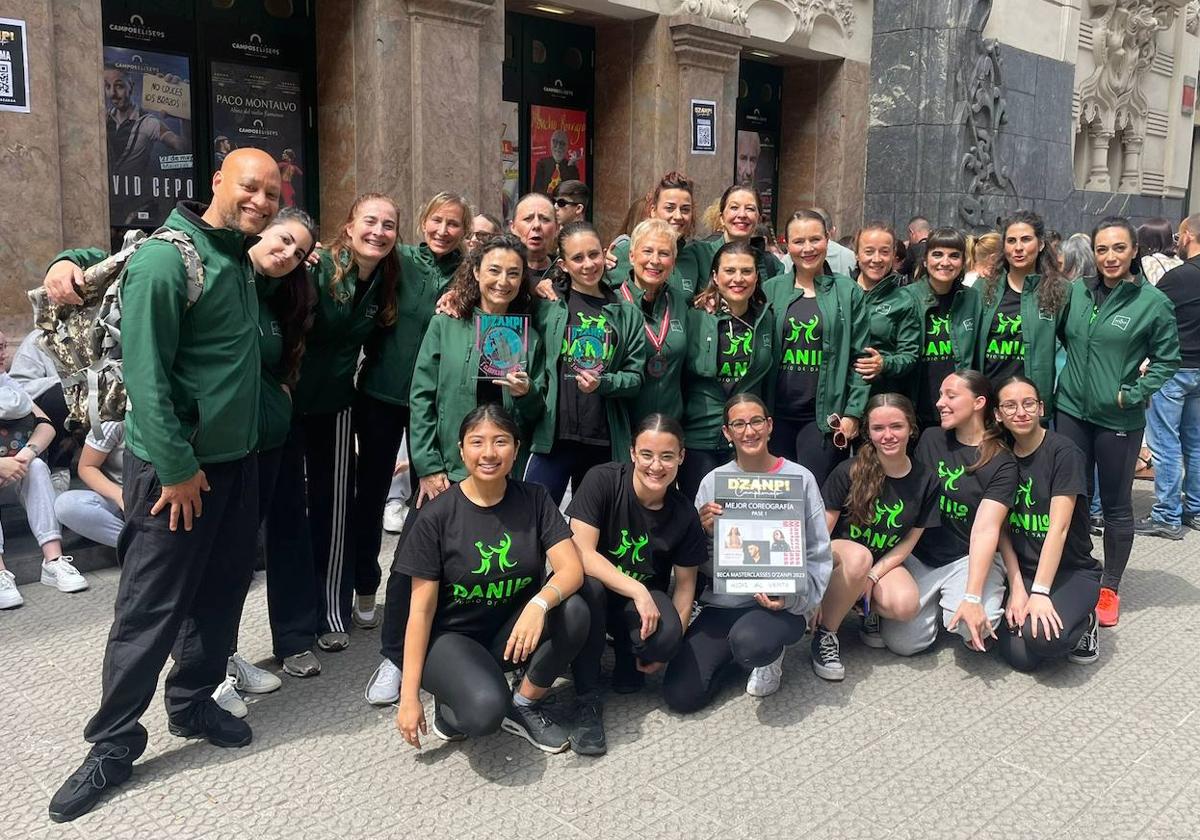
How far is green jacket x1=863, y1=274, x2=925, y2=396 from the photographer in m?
5.47

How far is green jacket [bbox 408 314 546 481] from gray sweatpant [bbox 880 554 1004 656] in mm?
1972

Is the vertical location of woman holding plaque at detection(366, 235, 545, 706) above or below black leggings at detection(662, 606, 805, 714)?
above

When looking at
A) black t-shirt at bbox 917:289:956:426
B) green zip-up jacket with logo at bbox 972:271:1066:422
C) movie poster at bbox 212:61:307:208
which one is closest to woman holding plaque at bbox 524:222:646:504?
black t-shirt at bbox 917:289:956:426

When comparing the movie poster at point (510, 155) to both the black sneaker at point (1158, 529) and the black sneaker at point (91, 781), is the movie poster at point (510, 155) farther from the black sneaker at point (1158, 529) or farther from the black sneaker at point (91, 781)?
the black sneaker at point (91, 781)

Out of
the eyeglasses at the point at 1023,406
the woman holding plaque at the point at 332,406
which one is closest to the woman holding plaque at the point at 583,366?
the woman holding plaque at the point at 332,406

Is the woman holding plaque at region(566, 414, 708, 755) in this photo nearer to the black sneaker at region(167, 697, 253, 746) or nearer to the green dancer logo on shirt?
the green dancer logo on shirt

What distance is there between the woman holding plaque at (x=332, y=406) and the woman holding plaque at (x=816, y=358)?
75.0 inches

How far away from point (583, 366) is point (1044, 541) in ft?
7.16

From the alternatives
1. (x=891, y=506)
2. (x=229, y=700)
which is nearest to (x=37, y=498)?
(x=229, y=700)

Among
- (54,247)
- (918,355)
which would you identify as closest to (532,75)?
(54,247)

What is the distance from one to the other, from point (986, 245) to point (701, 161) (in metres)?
4.67

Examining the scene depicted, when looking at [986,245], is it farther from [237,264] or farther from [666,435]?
[237,264]

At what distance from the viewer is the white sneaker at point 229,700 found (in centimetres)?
403

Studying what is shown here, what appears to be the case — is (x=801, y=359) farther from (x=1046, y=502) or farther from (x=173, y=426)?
Answer: (x=173, y=426)
